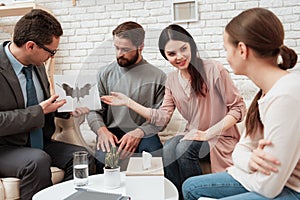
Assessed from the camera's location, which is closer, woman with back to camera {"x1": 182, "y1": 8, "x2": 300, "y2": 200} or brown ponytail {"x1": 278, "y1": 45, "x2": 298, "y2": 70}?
woman with back to camera {"x1": 182, "y1": 8, "x2": 300, "y2": 200}

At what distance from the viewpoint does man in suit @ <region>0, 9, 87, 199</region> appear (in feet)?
5.44

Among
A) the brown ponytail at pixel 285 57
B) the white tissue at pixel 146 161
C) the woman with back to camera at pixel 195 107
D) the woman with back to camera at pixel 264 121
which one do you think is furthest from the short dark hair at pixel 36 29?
the brown ponytail at pixel 285 57

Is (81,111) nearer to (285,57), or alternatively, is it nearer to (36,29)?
(36,29)

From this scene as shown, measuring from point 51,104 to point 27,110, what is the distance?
5.1 inches

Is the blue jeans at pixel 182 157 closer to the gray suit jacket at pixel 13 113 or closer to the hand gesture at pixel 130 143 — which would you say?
the hand gesture at pixel 130 143

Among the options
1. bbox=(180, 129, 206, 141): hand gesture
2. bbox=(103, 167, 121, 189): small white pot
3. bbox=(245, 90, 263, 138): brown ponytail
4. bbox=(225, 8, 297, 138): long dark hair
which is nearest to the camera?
bbox=(225, 8, 297, 138): long dark hair

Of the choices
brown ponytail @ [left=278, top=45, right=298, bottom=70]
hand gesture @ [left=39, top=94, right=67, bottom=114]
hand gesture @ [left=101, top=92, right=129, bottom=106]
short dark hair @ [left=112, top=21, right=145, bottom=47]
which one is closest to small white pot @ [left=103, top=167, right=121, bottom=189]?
hand gesture @ [left=101, top=92, right=129, bottom=106]

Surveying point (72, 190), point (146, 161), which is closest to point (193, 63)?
point (146, 161)

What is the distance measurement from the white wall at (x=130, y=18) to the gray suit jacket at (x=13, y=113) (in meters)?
0.46

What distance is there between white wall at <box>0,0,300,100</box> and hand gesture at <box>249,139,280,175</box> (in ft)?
4.15

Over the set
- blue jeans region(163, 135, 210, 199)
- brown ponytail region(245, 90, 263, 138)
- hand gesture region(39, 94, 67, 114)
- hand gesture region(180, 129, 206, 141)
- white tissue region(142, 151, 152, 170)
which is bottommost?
blue jeans region(163, 135, 210, 199)

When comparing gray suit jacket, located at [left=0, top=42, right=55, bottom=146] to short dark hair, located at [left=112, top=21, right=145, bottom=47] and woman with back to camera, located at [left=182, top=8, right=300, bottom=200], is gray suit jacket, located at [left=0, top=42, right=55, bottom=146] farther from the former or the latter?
woman with back to camera, located at [left=182, top=8, right=300, bottom=200]

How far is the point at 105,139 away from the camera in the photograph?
1.87 m

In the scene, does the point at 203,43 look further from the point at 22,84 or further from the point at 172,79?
the point at 22,84
